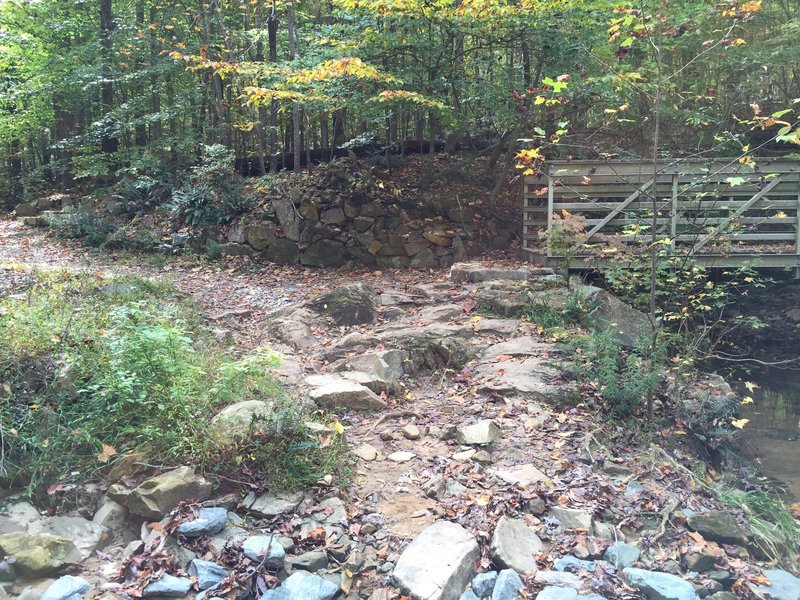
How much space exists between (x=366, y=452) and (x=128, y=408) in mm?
1648

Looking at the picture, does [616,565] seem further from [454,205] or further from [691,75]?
[691,75]

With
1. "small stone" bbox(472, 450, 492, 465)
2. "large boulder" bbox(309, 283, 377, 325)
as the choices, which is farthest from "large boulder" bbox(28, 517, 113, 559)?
"large boulder" bbox(309, 283, 377, 325)

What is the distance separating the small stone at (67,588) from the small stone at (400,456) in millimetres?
2012

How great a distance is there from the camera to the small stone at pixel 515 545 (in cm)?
310

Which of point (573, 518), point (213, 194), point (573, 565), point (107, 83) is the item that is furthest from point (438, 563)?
point (107, 83)

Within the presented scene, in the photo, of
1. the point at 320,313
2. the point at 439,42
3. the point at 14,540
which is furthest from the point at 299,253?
the point at 14,540

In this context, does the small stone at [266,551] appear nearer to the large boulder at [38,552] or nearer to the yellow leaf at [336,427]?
the large boulder at [38,552]

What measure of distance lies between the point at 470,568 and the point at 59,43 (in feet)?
54.9

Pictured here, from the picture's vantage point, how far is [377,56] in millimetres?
9484

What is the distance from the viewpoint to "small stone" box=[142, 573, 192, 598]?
9.43 ft

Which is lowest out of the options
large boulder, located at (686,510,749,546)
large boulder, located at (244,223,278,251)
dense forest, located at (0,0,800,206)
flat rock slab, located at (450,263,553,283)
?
large boulder, located at (686,510,749,546)

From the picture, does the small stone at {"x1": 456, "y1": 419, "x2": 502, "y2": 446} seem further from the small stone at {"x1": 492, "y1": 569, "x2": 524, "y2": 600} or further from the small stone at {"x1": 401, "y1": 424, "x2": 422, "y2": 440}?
the small stone at {"x1": 492, "y1": 569, "x2": 524, "y2": 600}

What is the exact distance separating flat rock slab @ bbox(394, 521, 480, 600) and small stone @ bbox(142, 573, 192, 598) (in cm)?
104

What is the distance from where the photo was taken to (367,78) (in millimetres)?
8906
